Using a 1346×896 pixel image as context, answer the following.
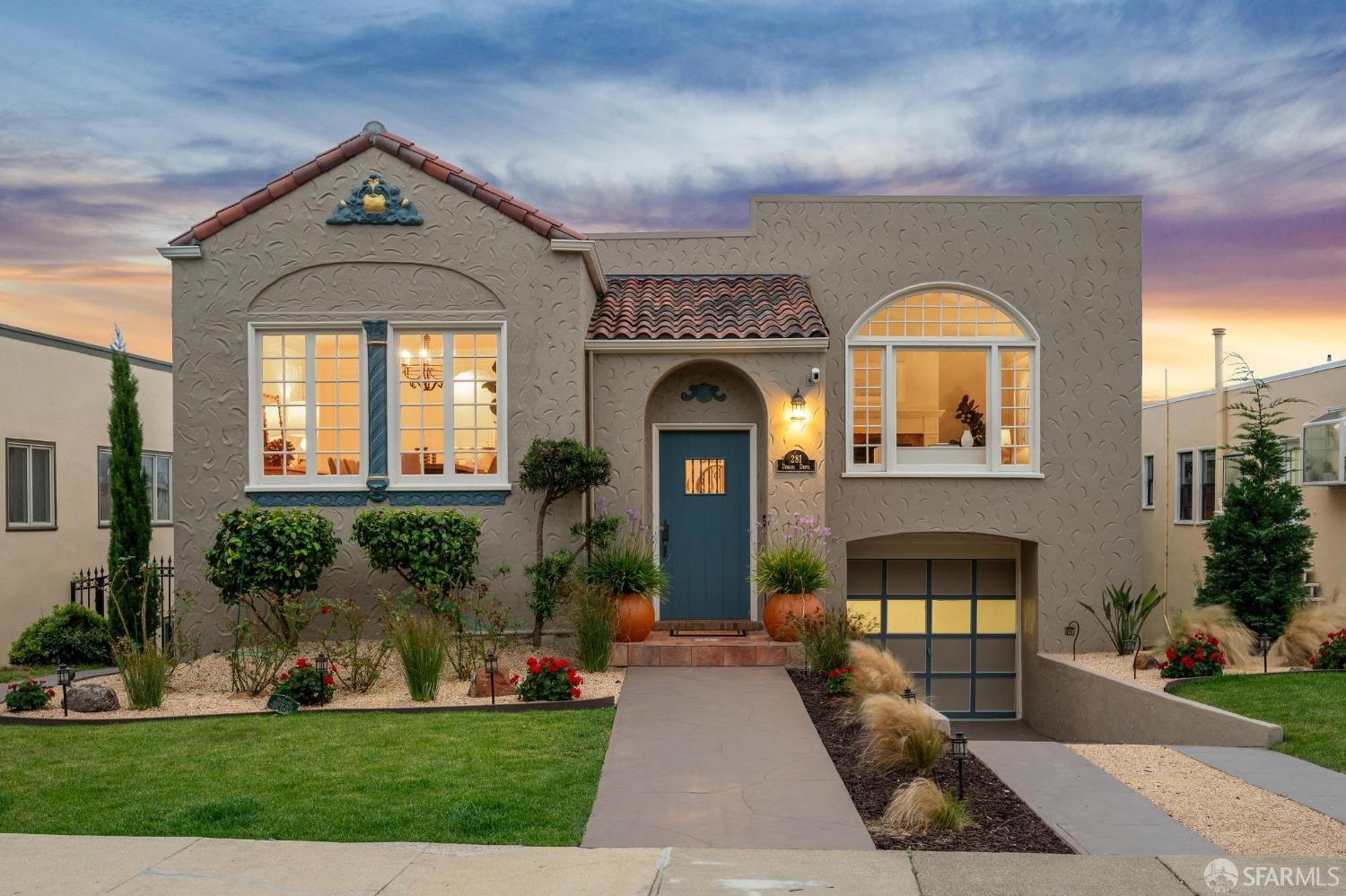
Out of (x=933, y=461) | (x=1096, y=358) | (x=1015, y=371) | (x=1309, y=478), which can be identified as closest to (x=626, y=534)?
(x=933, y=461)

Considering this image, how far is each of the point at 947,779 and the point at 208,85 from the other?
42.8ft

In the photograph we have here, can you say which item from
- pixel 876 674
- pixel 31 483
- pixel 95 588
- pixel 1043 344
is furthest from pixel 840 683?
pixel 31 483

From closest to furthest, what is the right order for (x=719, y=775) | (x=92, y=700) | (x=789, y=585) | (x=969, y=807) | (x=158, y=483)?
(x=969, y=807), (x=719, y=775), (x=92, y=700), (x=789, y=585), (x=158, y=483)

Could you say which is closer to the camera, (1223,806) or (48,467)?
(1223,806)

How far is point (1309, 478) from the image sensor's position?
16.8 meters

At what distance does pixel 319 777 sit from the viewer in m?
7.09

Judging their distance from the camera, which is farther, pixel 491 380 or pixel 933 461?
pixel 933 461

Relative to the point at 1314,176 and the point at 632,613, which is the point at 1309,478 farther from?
the point at 632,613

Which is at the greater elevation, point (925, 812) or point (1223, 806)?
point (925, 812)

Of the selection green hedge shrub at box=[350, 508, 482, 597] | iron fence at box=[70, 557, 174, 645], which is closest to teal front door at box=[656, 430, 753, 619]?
green hedge shrub at box=[350, 508, 482, 597]

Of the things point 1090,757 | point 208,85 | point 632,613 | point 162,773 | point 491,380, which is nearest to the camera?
point 162,773

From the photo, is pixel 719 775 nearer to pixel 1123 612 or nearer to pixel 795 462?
pixel 795 462

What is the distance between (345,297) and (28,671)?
21.9 feet

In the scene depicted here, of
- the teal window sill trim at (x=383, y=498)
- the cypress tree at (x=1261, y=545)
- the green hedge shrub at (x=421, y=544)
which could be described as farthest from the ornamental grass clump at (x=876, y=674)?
the cypress tree at (x=1261, y=545)
